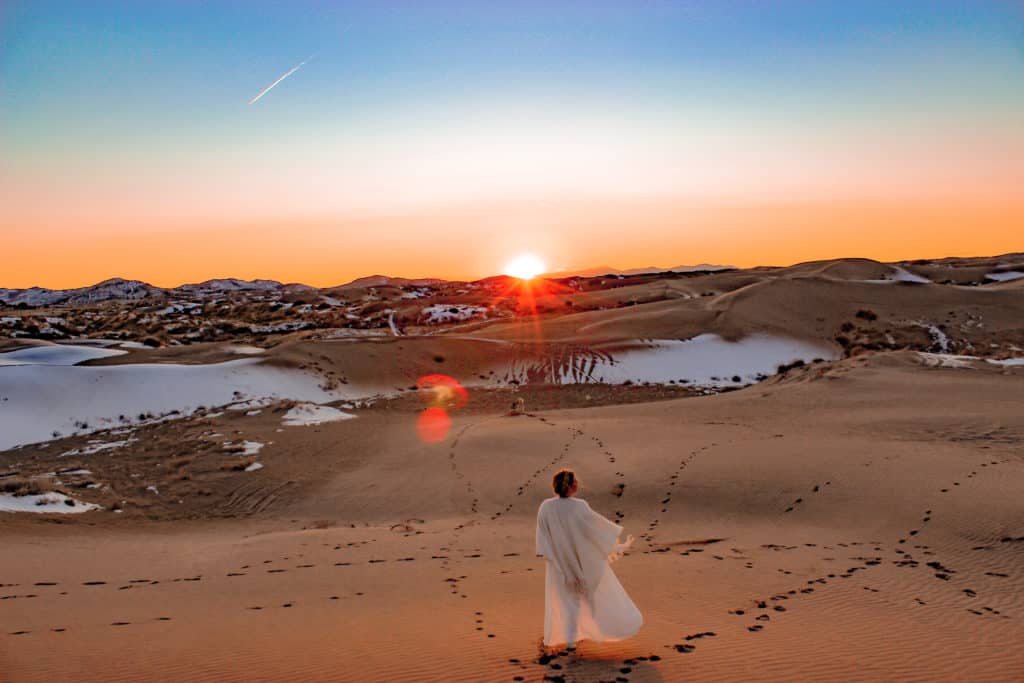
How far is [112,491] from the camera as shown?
16672 mm

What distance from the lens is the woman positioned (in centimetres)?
684

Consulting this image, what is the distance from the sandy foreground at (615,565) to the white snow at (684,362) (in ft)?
50.4

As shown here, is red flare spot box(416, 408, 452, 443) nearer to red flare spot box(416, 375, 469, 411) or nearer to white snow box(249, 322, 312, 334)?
red flare spot box(416, 375, 469, 411)

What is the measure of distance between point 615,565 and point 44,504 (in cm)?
1135

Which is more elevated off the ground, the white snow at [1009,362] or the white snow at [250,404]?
the white snow at [1009,362]

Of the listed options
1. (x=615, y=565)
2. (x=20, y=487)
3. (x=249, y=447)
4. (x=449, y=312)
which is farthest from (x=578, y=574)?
(x=449, y=312)

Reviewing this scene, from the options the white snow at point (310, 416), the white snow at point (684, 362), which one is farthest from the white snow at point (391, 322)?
the white snow at point (310, 416)

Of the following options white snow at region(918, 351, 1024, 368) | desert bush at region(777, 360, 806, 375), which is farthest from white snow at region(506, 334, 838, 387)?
white snow at region(918, 351, 1024, 368)

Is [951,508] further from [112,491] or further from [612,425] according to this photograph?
[112,491]

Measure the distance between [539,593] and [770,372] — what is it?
30.1 m

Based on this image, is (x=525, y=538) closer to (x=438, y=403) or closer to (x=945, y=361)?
(x=438, y=403)

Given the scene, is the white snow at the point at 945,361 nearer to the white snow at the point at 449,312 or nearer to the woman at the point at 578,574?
the woman at the point at 578,574

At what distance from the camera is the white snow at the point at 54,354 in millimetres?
34750

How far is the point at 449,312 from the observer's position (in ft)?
219
